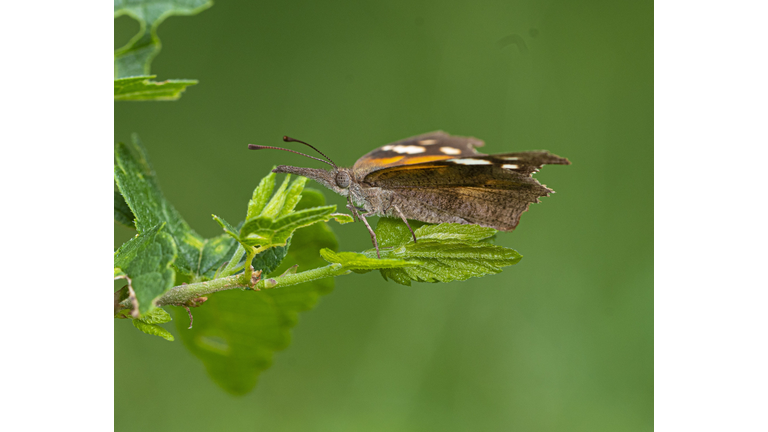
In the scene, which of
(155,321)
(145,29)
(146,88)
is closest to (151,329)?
(155,321)

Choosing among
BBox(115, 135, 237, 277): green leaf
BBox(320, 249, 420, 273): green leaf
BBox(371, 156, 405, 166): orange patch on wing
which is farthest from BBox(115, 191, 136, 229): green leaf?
BBox(371, 156, 405, 166): orange patch on wing

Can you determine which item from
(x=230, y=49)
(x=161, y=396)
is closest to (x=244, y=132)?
(x=230, y=49)

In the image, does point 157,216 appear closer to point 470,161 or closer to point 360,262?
point 360,262

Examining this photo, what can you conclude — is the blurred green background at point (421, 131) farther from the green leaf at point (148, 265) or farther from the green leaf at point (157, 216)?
Result: the green leaf at point (148, 265)

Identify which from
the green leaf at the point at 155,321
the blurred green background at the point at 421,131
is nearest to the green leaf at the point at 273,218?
the green leaf at the point at 155,321

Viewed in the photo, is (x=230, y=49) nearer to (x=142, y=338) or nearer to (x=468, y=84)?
(x=468, y=84)

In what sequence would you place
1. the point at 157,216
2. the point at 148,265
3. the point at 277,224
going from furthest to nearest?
the point at 157,216
the point at 277,224
the point at 148,265

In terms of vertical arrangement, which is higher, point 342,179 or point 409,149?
point 409,149
